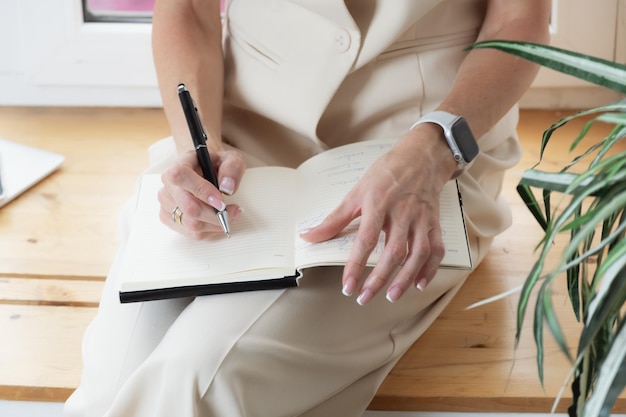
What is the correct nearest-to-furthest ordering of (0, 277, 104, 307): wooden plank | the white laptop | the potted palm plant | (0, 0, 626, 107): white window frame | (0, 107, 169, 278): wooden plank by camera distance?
the potted palm plant < (0, 277, 104, 307): wooden plank < (0, 107, 169, 278): wooden plank < the white laptop < (0, 0, 626, 107): white window frame

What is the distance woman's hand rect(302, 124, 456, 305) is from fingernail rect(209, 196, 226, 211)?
0.37ft

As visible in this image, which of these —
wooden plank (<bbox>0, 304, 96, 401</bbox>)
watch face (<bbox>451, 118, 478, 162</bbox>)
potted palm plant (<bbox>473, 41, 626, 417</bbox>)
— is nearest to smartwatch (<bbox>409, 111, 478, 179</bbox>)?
watch face (<bbox>451, 118, 478, 162</bbox>)

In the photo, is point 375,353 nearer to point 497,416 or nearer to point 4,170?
point 497,416

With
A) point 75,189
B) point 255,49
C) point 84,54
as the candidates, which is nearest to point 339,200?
point 255,49

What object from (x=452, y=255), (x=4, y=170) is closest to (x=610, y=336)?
(x=452, y=255)

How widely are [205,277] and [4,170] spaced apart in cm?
94

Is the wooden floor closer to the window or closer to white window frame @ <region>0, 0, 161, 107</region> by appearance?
white window frame @ <region>0, 0, 161, 107</region>

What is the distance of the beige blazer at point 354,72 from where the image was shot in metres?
1.22

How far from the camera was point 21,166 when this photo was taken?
1.82 m

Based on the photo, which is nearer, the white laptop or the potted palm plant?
the potted palm plant

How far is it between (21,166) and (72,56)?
35 cm

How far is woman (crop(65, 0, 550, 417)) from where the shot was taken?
1.01 m

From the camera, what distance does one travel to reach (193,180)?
1.08m

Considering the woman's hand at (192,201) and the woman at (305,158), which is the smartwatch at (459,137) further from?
the woman's hand at (192,201)
